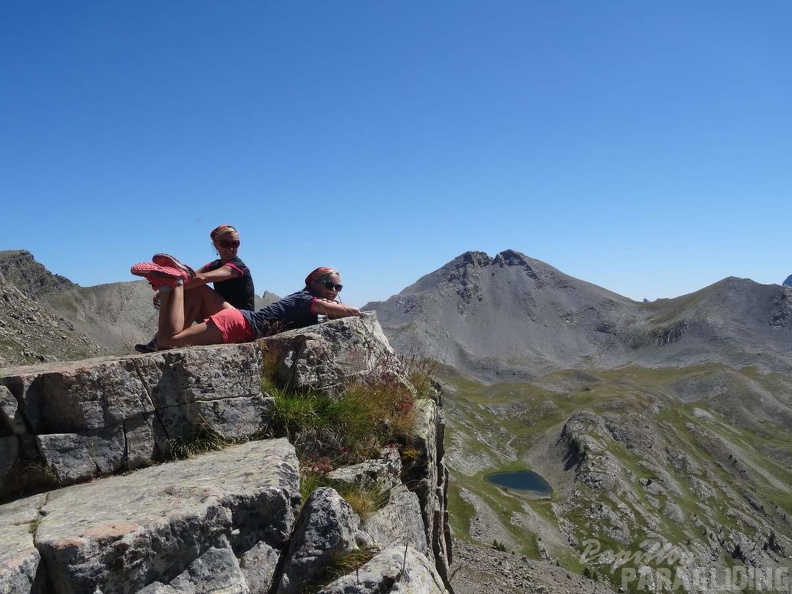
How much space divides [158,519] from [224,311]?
16.8 ft

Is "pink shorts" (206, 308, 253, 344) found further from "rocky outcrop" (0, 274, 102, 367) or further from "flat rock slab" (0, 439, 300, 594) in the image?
"rocky outcrop" (0, 274, 102, 367)

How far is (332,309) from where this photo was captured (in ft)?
36.6

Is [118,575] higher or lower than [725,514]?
higher

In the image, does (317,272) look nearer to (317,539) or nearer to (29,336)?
(317,539)

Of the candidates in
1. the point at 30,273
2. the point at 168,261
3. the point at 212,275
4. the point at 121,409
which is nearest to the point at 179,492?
the point at 121,409

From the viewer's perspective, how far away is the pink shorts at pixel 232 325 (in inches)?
378

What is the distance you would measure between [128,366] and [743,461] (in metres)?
158

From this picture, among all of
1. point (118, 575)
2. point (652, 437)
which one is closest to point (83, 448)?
point (118, 575)

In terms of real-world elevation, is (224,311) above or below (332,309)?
below

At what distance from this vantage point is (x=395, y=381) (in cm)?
1057

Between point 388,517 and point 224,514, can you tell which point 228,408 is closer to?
point 224,514

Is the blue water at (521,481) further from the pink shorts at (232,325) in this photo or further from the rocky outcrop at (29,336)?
the pink shorts at (232,325)

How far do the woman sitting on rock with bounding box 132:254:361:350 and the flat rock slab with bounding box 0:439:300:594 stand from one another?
8.90 feet

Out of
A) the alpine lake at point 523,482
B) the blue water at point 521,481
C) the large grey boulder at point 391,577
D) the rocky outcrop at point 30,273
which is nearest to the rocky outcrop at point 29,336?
the large grey boulder at point 391,577
